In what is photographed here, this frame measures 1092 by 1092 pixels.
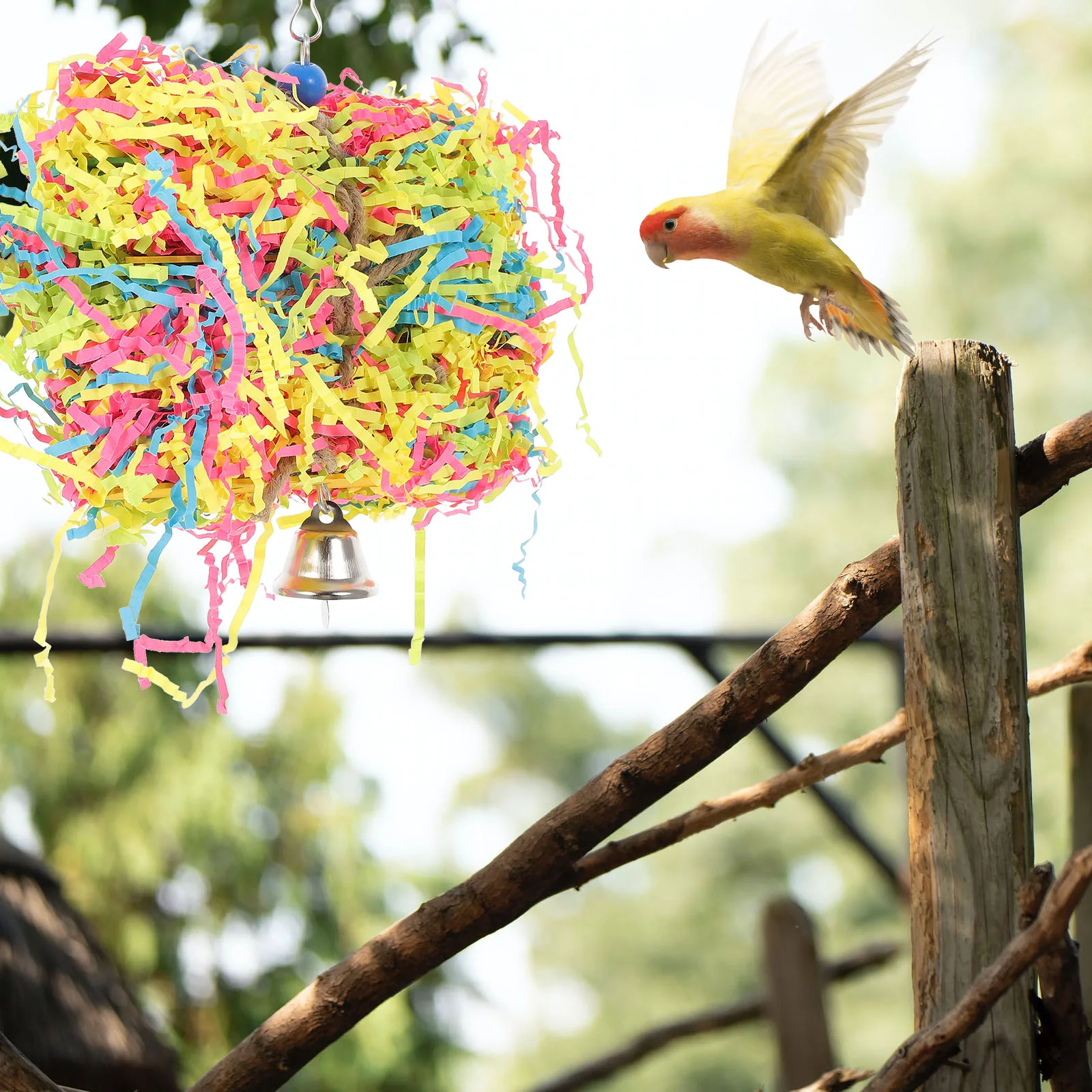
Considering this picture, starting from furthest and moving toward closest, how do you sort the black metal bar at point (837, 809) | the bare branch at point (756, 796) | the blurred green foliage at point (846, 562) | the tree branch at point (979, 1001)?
1. the blurred green foliage at point (846, 562)
2. the black metal bar at point (837, 809)
3. the bare branch at point (756, 796)
4. the tree branch at point (979, 1001)

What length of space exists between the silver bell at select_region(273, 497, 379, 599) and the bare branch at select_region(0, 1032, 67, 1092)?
16.7 inches

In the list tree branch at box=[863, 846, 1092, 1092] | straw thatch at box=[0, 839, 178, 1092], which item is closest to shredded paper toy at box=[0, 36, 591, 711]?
tree branch at box=[863, 846, 1092, 1092]

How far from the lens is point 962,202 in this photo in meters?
8.55

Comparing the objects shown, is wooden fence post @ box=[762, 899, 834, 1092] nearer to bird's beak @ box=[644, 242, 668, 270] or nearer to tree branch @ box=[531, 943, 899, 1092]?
tree branch @ box=[531, 943, 899, 1092]

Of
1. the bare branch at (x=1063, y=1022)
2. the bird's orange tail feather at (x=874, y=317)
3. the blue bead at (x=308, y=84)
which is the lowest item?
the bare branch at (x=1063, y=1022)

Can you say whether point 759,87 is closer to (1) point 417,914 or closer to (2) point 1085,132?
(1) point 417,914

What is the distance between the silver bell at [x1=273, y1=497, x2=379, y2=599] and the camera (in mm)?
1086

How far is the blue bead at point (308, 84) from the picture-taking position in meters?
0.97

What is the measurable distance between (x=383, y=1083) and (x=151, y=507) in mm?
4733

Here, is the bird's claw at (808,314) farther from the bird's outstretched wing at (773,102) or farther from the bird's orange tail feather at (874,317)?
the bird's outstretched wing at (773,102)

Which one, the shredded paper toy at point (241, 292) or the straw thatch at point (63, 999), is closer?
the shredded paper toy at point (241, 292)

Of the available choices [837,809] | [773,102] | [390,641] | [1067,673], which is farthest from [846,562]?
[773,102]

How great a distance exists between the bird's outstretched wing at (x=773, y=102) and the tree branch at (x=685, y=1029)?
1632 mm

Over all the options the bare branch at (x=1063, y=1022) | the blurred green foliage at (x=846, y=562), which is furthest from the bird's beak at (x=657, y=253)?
the blurred green foliage at (x=846, y=562)
